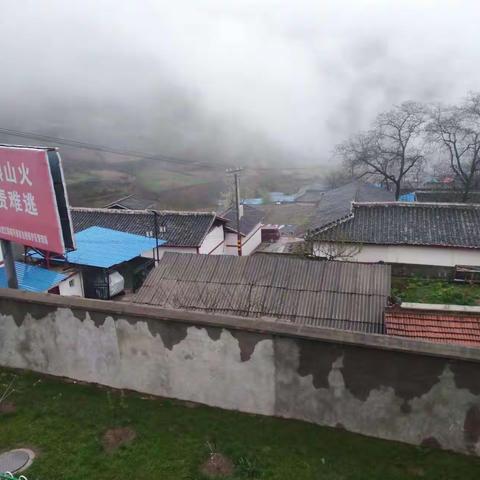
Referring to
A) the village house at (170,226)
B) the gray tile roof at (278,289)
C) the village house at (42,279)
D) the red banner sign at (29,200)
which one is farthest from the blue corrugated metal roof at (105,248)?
the red banner sign at (29,200)

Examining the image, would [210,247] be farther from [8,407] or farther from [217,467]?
[217,467]

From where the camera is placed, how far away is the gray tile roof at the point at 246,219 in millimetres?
28194

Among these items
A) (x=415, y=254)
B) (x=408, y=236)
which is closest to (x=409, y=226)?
(x=408, y=236)

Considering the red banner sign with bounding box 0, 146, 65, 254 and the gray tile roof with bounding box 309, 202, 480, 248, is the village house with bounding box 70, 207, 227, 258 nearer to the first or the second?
the gray tile roof with bounding box 309, 202, 480, 248

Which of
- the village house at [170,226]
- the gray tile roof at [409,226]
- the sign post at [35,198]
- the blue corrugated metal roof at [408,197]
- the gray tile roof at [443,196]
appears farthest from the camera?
the blue corrugated metal roof at [408,197]

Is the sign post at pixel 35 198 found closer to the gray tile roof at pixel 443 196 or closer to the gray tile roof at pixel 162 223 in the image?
the gray tile roof at pixel 162 223

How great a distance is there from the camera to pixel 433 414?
11.5 ft

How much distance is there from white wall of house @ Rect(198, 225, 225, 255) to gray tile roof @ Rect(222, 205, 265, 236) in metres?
1.44

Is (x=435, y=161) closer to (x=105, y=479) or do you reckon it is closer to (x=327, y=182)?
(x=327, y=182)

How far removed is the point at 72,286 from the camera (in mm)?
16734

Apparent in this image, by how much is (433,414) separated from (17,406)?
12.2 ft

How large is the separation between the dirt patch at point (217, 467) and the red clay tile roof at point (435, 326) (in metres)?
5.13

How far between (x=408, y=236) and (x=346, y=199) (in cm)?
968

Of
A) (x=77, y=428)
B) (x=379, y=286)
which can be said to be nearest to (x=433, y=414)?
(x=77, y=428)
